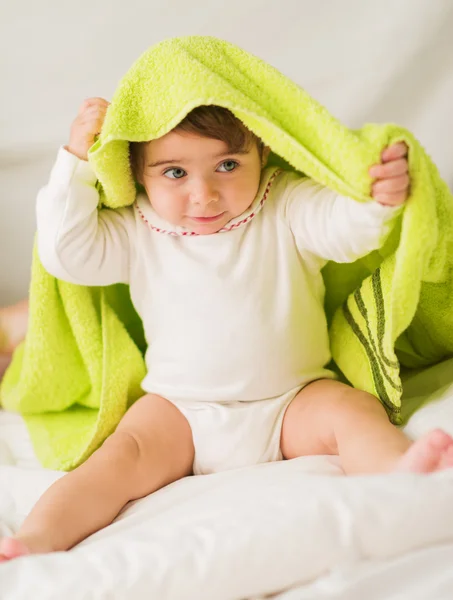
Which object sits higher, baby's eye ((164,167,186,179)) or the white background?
the white background

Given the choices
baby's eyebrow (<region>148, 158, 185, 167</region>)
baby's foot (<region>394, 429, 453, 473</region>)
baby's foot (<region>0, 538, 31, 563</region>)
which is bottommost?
baby's foot (<region>0, 538, 31, 563</region>)

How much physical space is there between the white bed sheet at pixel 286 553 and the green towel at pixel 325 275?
0.27m

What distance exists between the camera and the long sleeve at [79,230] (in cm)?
98

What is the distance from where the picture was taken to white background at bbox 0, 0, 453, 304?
4.33ft

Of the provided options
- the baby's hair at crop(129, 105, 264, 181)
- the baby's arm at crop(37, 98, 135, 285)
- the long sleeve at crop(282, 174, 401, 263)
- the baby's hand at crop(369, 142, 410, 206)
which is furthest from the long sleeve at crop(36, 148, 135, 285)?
the baby's hand at crop(369, 142, 410, 206)

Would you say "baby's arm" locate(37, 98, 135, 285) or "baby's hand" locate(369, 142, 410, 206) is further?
"baby's arm" locate(37, 98, 135, 285)

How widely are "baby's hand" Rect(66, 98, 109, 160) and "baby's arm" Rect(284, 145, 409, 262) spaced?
Result: 269 millimetres

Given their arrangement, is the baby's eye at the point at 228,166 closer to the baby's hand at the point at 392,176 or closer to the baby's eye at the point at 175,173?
the baby's eye at the point at 175,173

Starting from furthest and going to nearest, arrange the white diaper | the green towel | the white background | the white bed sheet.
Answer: the white background < the white diaper < the green towel < the white bed sheet

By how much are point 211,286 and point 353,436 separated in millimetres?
273

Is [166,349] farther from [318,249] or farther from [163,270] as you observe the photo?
[318,249]

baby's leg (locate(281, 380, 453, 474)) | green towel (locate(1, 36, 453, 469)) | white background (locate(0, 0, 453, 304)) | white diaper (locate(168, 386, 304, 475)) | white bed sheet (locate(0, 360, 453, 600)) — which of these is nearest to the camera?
white bed sheet (locate(0, 360, 453, 600))

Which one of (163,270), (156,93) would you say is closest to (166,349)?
(163,270)

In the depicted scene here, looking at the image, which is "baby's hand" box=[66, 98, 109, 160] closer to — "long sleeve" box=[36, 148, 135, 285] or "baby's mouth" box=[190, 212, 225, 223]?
"long sleeve" box=[36, 148, 135, 285]
